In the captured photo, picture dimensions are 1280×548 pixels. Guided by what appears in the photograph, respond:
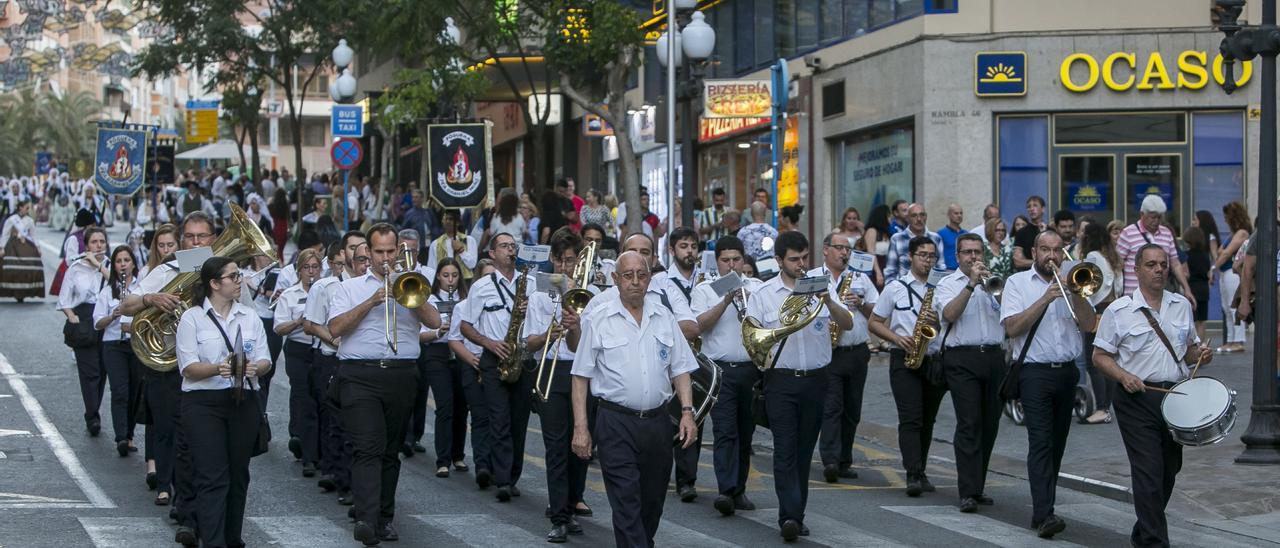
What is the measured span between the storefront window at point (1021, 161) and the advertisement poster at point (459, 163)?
23.4 ft

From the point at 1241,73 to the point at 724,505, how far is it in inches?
548

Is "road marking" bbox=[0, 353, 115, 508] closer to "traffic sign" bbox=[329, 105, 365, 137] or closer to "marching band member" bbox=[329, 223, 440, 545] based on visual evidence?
"marching band member" bbox=[329, 223, 440, 545]

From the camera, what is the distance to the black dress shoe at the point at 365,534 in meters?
10.0

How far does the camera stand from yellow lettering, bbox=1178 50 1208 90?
2292 cm

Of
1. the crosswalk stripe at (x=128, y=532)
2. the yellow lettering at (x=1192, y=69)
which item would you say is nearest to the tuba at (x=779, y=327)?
the crosswalk stripe at (x=128, y=532)

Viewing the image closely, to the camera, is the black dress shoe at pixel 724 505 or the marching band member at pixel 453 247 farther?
the marching band member at pixel 453 247

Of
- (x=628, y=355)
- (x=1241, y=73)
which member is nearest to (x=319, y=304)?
(x=628, y=355)

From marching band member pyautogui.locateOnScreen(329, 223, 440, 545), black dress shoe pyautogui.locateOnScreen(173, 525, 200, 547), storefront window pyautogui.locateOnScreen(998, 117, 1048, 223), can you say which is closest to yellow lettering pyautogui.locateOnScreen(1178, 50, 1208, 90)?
storefront window pyautogui.locateOnScreen(998, 117, 1048, 223)

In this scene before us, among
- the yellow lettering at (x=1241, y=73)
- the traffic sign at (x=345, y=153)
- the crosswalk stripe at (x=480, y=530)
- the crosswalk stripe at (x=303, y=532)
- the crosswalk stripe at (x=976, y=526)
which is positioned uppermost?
the yellow lettering at (x=1241, y=73)

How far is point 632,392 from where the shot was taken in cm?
884

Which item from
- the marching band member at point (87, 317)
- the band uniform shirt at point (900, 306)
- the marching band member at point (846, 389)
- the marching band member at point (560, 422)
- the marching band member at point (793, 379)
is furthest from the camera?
the marching band member at point (87, 317)

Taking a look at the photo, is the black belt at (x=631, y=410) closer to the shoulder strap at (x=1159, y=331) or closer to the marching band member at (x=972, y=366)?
the shoulder strap at (x=1159, y=331)

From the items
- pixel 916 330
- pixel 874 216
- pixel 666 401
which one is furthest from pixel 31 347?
pixel 666 401

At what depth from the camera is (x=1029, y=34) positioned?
23422 mm
